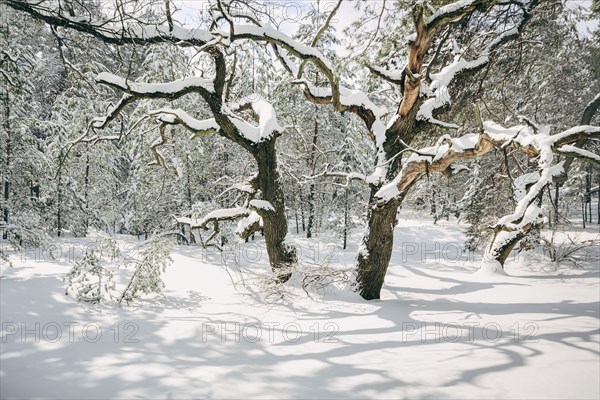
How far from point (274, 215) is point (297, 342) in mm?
3518

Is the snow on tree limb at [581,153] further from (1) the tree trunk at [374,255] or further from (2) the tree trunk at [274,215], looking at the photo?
(2) the tree trunk at [274,215]

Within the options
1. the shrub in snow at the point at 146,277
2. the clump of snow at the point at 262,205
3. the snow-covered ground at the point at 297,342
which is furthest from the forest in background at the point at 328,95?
the snow-covered ground at the point at 297,342

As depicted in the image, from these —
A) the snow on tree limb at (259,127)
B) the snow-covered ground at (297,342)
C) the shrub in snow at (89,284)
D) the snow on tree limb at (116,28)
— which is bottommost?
the snow-covered ground at (297,342)

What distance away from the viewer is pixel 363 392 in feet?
11.3

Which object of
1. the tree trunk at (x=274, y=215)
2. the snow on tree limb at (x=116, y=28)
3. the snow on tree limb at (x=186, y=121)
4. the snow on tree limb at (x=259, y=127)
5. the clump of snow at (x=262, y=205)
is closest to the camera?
the snow on tree limb at (x=116, y=28)

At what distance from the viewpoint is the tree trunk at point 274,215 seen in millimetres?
7727

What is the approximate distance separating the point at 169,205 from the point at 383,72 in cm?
1476

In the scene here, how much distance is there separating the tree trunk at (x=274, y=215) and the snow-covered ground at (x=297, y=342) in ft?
2.05

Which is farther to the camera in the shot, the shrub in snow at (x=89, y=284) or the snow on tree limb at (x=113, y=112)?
the snow on tree limb at (x=113, y=112)

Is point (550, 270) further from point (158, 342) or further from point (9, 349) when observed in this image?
point (9, 349)

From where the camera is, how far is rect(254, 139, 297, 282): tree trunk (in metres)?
7.73

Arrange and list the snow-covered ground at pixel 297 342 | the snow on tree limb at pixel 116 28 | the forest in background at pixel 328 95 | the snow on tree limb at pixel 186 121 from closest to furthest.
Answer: the snow-covered ground at pixel 297 342, the snow on tree limb at pixel 116 28, the forest in background at pixel 328 95, the snow on tree limb at pixel 186 121

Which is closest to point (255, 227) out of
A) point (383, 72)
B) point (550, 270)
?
point (383, 72)

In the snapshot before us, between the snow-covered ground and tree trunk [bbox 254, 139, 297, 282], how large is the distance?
Result: 0.63 m
